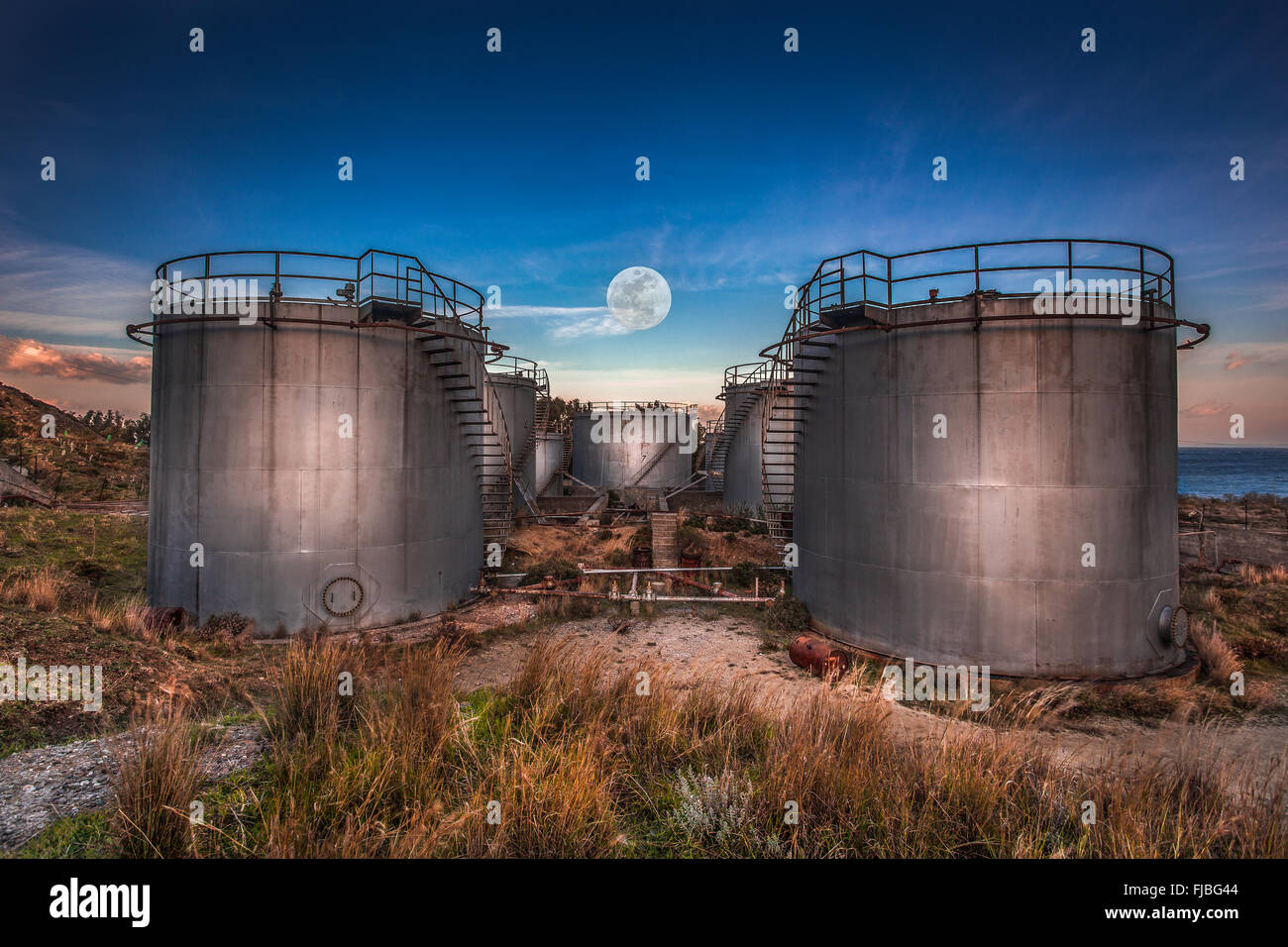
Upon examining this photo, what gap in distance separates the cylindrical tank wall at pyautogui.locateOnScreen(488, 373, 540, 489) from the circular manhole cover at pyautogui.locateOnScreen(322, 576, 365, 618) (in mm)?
13604

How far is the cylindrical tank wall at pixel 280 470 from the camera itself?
13.6 metres

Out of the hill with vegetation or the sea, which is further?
the sea

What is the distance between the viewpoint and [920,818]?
4.66 metres

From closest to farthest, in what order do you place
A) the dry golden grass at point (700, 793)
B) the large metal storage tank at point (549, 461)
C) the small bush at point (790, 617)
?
the dry golden grass at point (700, 793) → the small bush at point (790, 617) → the large metal storage tank at point (549, 461)

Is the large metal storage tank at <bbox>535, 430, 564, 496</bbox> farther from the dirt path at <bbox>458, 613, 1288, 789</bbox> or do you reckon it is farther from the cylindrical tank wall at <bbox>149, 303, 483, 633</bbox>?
the dirt path at <bbox>458, 613, 1288, 789</bbox>

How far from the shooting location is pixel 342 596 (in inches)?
554

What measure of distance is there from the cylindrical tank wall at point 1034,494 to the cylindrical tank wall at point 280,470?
39.2 feet

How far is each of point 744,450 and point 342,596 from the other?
70.7 feet

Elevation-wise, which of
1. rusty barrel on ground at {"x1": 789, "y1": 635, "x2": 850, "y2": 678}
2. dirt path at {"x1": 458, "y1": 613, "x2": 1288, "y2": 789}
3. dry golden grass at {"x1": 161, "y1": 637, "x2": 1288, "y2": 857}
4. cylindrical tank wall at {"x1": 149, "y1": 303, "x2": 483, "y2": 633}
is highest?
cylindrical tank wall at {"x1": 149, "y1": 303, "x2": 483, "y2": 633}

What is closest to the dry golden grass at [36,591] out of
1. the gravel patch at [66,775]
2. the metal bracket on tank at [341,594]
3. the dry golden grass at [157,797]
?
the metal bracket on tank at [341,594]

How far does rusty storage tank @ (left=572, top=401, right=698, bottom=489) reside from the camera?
40.8 meters

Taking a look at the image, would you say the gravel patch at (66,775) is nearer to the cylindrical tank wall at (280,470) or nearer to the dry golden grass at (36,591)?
the cylindrical tank wall at (280,470)

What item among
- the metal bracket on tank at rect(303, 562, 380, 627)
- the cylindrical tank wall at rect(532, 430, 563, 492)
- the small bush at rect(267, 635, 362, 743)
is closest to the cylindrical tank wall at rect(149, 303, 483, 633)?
the metal bracket on tank at rect(303, 562, 380, 627)
